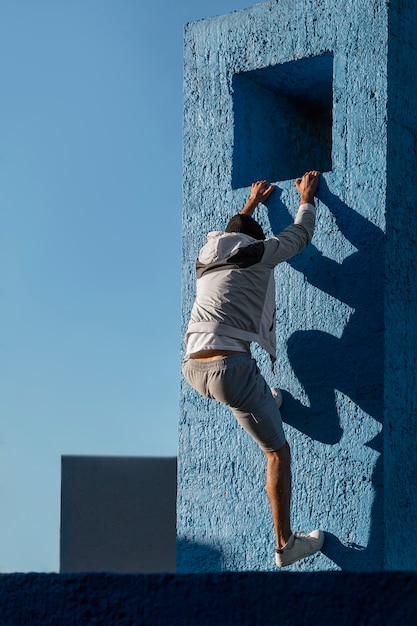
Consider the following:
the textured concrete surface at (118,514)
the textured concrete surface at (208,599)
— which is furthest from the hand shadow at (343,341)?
the textured concrete surface at (118,514)

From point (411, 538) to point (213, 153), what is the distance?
10.5ft

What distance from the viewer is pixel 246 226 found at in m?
7.56

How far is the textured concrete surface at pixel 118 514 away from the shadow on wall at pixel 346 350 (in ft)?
15.1

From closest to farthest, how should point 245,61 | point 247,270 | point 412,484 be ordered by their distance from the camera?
1. point 247,270
2. point 412,484
3. point 245,61

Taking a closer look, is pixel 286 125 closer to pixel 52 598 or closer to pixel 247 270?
pixel 247 270

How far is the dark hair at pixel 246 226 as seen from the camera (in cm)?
756

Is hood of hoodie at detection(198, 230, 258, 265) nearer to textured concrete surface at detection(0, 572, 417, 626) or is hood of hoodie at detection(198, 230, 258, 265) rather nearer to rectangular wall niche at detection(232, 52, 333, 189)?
rectangular wall niche at detection(232, 52, 333, 189)

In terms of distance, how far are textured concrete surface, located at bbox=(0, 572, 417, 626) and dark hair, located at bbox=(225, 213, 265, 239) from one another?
10.8 ft

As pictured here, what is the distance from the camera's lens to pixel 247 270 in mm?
7391

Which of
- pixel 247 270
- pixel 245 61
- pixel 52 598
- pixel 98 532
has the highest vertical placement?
pixel 245 61

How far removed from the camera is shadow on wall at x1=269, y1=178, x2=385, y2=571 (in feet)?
25.0

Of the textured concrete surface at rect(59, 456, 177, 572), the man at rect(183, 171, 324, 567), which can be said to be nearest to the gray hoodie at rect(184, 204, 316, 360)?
the man at rect(183, 171, 324, 567)

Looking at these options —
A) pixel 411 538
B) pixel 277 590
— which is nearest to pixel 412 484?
pixel 411 538

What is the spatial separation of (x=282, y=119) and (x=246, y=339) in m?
2.44
